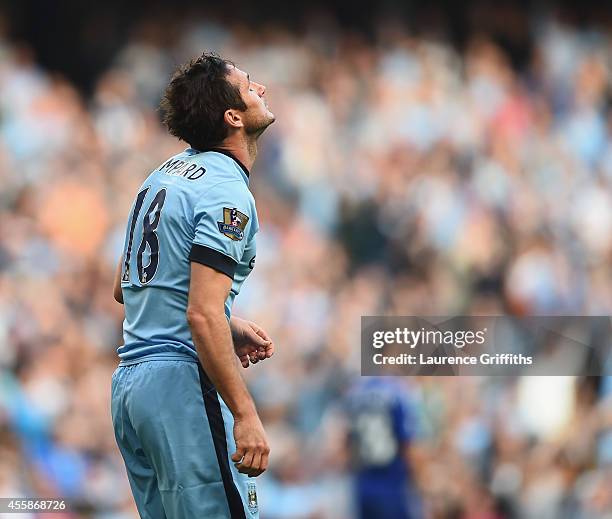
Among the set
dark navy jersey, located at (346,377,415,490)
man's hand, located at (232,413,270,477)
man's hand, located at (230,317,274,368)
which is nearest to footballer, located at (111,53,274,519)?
man's hand, located at (232,413,270,477)

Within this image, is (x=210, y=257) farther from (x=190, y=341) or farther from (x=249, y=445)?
(x=249, y=445)

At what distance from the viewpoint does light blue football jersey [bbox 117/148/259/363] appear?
287cm

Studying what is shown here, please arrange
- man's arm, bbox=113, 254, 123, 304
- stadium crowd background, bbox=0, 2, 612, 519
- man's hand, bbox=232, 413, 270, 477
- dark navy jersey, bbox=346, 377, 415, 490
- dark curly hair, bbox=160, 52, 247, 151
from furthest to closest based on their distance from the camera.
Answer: stadium crowd background, bbox=0, 2, 612, 519, dark navy jersey, bbox=346, 377, 415, 490, man's arm, bbox=113, 254, 123, 304, dark curly hair, bbox=160, 52, 247, 151, man's hand, bbox=232, 413, 270, 477

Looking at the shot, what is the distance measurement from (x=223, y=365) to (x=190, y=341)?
19cm

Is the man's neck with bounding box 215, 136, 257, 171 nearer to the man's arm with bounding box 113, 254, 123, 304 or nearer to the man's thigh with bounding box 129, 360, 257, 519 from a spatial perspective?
the man's arm with bounding box 113, 254, 123, 304

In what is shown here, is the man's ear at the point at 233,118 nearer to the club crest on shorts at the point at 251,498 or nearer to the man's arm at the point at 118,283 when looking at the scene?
the man's arm at the point at 118,283

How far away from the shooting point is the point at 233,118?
3162 millimetres

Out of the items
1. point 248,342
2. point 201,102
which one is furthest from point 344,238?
point 201,102

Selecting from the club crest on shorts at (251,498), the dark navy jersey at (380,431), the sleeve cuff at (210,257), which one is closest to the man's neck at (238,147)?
the sleeve cuff at (210,257)

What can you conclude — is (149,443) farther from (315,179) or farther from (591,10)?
(591,10)

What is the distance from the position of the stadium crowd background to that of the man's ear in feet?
15.5

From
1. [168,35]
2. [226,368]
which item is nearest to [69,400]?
[168,35]

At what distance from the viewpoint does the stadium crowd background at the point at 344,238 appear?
299 inches

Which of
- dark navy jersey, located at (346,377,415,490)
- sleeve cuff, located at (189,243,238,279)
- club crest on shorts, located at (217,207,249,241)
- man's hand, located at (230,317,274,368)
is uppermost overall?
club crest on shorts, located at (217,207,249,241)
